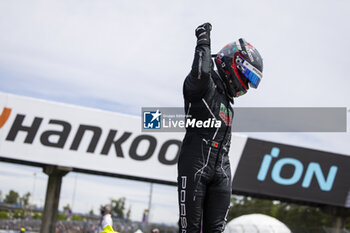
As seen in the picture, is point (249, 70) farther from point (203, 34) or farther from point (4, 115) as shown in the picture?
point (4, 115)

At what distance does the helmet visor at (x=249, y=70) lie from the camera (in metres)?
2.87

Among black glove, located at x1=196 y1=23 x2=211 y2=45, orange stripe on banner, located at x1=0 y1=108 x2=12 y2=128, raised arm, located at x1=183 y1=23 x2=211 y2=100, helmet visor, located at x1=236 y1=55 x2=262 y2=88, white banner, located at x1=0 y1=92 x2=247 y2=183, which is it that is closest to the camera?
raised arm, located at x1=183 y1=23 x2=211 y2=100

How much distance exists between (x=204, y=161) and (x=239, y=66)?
70 centimetres

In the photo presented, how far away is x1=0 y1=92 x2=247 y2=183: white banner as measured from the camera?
14.1 metres

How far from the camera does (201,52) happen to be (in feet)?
8.61

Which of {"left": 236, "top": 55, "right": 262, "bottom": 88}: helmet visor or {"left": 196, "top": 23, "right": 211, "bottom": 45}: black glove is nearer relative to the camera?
{"left": 196, "top": 23, "right": 211, "bottom": 45}: black glove

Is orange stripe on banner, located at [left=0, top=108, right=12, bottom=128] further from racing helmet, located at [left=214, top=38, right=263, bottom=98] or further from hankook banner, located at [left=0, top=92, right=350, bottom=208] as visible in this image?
racing helmet, located at [left=214, top=38, right=263, bottom=98]

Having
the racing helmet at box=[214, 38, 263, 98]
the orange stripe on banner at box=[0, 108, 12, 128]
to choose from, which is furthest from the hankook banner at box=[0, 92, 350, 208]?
the racing helmet at box=[214, 38, 263, 98]

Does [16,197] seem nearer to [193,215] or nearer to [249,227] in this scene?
[249,227]

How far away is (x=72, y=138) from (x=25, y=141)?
5.10ft

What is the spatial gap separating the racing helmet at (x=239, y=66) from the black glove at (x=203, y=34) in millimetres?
270

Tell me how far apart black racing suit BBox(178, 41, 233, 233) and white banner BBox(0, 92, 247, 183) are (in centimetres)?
1200

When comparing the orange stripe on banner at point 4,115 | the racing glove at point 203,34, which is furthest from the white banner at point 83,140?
the racing glove at point 203,34

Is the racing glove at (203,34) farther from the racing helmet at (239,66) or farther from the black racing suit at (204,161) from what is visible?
the racing helmet at (239,66)
